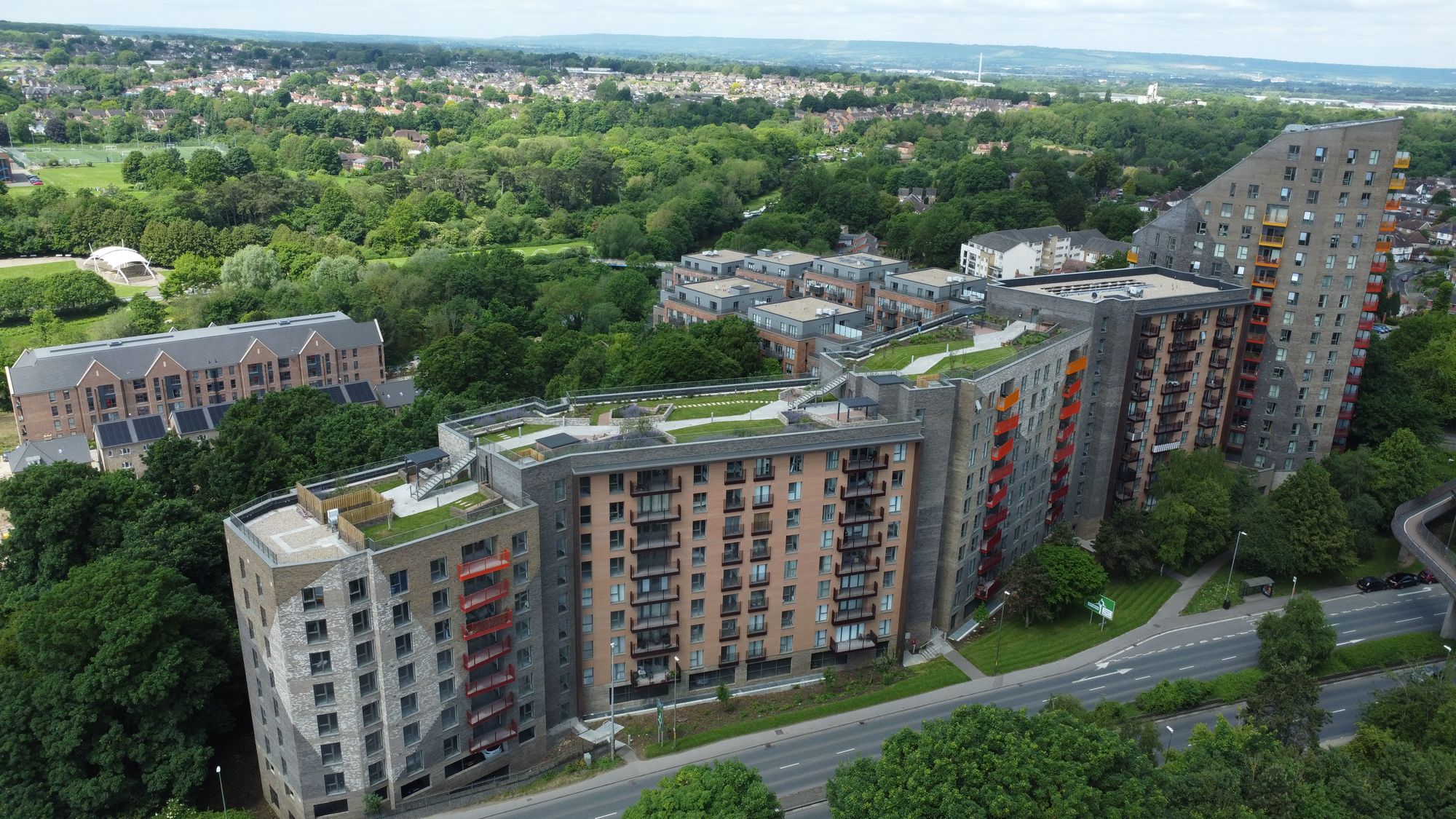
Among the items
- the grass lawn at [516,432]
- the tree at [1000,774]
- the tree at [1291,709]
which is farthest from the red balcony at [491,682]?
the tree at [1291,709]

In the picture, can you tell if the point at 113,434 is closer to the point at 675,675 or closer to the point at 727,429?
the point at 675,675

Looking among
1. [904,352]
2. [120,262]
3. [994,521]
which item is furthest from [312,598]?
[120,262]

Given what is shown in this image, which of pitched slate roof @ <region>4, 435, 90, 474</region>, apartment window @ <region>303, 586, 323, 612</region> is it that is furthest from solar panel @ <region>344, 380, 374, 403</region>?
apartment window @ <region>303, 586, 323, 612</region>

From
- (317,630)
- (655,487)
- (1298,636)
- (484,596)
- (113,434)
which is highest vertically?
(655,487)

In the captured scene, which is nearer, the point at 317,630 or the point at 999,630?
the point at 317,630

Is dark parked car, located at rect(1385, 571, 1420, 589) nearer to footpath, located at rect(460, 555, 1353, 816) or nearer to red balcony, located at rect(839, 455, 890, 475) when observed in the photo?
footpath, located at rect(460, 555, 1353, 816)

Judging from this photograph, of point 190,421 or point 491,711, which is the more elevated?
point 491,711
